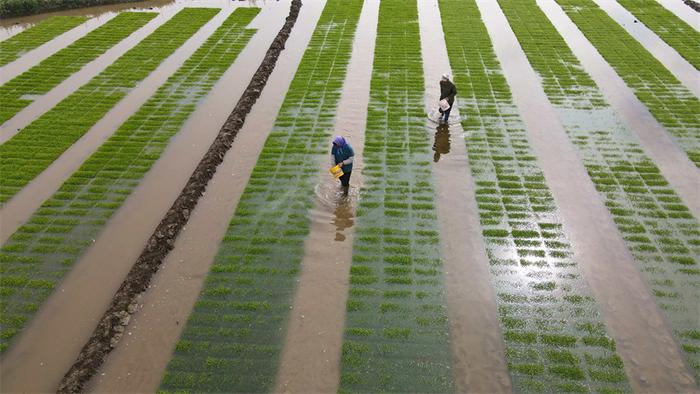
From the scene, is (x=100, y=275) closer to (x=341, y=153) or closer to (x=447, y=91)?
(x=341, y=153)

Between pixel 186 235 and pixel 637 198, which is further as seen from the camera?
pixel 637 198

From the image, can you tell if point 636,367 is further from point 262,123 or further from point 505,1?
point 505,1

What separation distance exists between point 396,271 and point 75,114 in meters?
14.5

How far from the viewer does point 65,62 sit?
22.9 metres

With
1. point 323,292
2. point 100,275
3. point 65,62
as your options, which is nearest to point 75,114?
point 65,62

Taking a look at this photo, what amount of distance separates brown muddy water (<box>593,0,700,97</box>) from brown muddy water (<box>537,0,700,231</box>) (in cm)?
271

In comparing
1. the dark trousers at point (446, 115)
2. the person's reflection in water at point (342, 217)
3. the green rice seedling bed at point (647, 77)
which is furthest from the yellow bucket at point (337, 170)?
the green rice seedling bed at point (647, 77)

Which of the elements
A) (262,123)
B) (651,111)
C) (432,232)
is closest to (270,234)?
(432,232)

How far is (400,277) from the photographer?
11.2m

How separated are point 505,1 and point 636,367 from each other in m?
27.2

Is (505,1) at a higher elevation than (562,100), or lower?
higher

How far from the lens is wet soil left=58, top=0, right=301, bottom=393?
912 cm

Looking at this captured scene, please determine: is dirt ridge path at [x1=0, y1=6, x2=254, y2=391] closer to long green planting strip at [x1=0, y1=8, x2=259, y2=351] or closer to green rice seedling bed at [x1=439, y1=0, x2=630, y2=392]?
long green planting strip at [x1=0, y1=8, x2=259, y2=351]

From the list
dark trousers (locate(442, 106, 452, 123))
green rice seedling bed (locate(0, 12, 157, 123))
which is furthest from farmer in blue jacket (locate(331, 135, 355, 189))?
green rice seedling bed (locate(0, 12, 157, 123))
